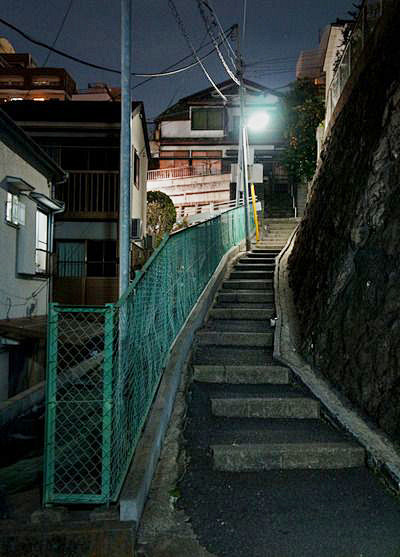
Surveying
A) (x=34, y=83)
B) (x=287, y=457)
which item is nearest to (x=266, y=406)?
(x=287, y=457)

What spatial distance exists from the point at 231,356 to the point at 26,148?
25.3 feet

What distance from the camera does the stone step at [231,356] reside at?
6082 millimetres

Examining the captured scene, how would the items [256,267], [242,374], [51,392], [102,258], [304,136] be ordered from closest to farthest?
[51,392] → [242,374] → [256,267] → [102,258] → [304,136]

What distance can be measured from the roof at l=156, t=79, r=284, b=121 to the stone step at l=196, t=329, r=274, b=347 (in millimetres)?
27409

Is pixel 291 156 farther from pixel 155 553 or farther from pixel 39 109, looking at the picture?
pixel 155 553

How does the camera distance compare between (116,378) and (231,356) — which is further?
(231,356)

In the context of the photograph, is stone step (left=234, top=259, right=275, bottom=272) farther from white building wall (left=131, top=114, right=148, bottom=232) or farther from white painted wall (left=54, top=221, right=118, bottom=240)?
white building wall (left=131, top=114, right=148, bottom=232)

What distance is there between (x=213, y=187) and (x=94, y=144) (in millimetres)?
12823

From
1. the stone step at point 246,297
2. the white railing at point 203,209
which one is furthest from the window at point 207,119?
the stone step at point 246,297

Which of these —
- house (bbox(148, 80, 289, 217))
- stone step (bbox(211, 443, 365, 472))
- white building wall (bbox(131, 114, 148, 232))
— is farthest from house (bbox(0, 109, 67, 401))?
house (bbox(148, 80, 289, 217))

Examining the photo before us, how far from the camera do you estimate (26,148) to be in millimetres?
11148

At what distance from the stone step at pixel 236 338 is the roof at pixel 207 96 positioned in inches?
1079

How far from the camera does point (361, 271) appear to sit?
5211 mm

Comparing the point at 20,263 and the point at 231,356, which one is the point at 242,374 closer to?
the point at 231,356
